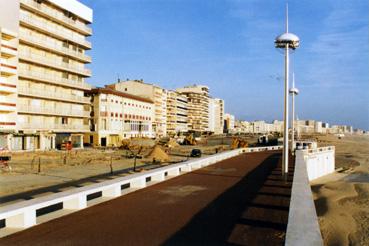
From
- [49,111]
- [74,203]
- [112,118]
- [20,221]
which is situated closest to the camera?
[20,221]

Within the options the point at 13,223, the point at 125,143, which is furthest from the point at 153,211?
the point at 125,143

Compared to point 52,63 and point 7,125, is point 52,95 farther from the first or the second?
point 7,125

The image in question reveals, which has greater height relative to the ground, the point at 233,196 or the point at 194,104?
the point at 194,104

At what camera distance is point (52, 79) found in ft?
188

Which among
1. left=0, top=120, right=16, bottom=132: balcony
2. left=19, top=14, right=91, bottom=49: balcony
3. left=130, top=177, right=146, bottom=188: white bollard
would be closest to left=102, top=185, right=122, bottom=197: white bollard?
left=130, top=177, right=146, bottom=188: white bollard

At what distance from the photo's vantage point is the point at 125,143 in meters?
65.6

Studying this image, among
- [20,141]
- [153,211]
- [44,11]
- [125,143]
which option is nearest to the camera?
[153,211]

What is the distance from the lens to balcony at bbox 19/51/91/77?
51.9 metres

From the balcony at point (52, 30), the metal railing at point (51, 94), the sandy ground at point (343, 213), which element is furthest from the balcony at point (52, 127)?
the sandy ground at point (343, 213)

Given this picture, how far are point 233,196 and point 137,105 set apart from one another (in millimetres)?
77890

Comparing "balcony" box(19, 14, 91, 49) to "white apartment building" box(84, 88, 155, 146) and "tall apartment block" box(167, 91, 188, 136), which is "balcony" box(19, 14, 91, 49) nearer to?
"white apartment building" box(84, 88, 155, 146)

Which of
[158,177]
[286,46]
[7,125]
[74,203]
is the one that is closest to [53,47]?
[7,125]

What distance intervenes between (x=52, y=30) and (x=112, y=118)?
23.0 metres

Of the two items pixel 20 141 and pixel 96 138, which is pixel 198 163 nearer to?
pixel 20 141
